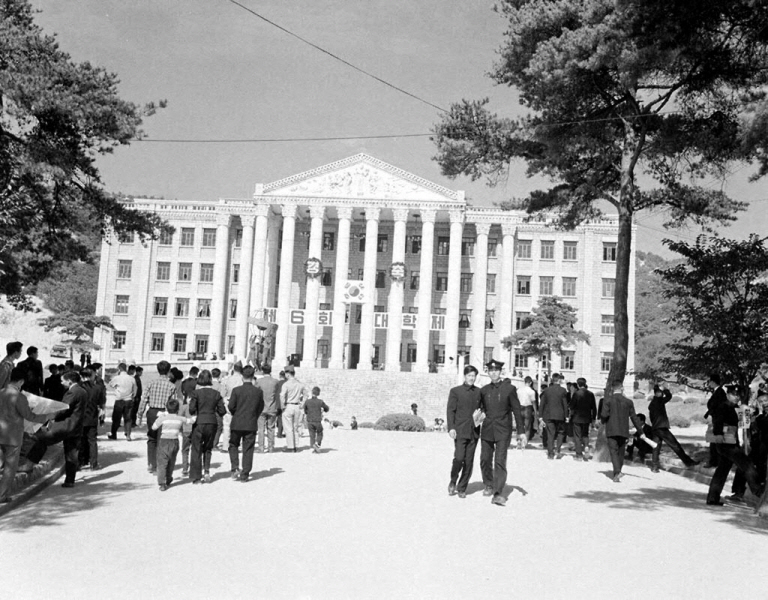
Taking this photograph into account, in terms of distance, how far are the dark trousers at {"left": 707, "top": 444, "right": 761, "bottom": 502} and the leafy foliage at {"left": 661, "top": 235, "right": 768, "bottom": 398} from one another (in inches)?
225

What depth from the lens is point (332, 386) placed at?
44156mm

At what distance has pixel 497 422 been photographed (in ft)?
32.8

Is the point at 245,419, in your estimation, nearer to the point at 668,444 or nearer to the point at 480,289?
the point at 668,444

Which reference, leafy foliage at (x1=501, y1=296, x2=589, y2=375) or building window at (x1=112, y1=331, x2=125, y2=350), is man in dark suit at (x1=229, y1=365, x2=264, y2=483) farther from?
building window at (x1=112, y1=331, x2=125, y2=350)

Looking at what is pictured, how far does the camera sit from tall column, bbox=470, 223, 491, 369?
54.2 meters

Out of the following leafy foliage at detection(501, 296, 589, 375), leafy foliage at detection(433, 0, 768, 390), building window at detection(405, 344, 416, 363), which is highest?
leafy foliage at detection(433, 0, 768, 390)

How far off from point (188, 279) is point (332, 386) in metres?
20.0

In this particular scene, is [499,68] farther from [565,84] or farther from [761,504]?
[761,504]

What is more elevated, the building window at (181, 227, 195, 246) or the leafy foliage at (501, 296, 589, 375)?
the building window at (181, 227, 195, 246)

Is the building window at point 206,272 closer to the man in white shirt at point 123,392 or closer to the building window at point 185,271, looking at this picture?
the building window at point 185,271

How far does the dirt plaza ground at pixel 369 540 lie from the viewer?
19.9 ft

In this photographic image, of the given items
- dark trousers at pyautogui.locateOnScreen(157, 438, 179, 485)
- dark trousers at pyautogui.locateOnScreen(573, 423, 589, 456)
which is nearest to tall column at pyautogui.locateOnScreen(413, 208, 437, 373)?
dark trousers at pyautogui.locateOnScreen(573, 423, 589, 456)

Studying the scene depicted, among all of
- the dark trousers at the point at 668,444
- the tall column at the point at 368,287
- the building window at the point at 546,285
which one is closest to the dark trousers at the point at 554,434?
the dark trousers at the point at 668,444

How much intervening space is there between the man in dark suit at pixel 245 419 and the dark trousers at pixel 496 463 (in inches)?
133
